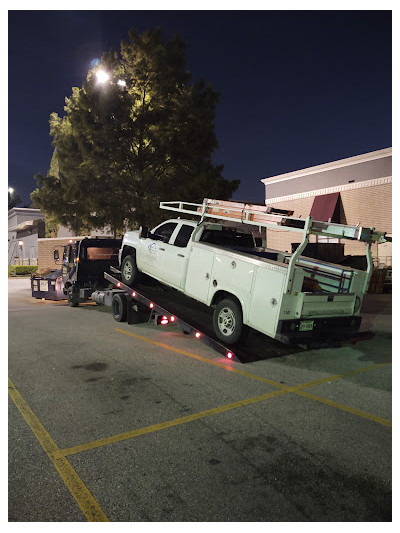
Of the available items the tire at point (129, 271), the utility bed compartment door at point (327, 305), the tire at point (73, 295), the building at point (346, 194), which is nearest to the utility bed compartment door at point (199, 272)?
the utility bed compartment door at point (327, 305)

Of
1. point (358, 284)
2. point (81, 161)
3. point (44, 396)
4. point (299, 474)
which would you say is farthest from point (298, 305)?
point (81, 161)

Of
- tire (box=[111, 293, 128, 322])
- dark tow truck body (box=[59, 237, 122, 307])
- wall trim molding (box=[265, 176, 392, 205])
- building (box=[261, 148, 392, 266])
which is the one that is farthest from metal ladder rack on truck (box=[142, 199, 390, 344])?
wall trim molding (box=[265, 176, 392, 205])

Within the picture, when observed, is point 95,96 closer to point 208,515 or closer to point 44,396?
point 44,396

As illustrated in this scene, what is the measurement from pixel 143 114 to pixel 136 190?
10.3 feet

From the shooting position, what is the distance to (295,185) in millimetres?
29953

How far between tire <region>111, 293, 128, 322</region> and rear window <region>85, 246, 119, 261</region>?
3.30 m

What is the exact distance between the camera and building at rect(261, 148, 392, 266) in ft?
79.9

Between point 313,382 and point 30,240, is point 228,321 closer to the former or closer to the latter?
point 313,382

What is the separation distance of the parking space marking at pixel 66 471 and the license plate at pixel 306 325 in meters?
3.94

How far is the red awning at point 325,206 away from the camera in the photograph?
26812mm

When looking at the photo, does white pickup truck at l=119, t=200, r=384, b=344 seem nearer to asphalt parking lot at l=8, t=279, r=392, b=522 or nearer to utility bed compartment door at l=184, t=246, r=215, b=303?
utility bed compartment door at l=184, t=246, r=215, b=303

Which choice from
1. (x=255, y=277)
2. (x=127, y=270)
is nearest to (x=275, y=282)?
(x=255, y=277)

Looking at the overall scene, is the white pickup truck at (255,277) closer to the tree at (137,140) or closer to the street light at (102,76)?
the tree at (137,140)

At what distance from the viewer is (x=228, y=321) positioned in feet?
22.5
